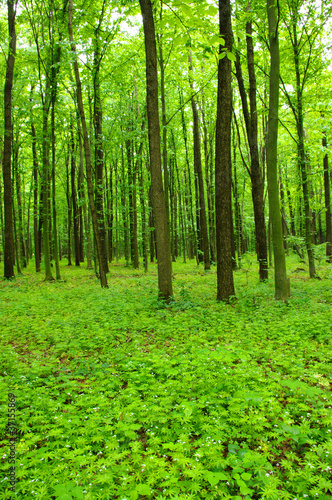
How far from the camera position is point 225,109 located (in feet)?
25.6

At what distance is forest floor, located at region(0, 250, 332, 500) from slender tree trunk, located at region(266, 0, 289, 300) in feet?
5.36

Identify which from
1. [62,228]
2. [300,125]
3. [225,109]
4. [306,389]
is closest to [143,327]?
[306,389]

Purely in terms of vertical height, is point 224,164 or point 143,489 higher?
point 224,164

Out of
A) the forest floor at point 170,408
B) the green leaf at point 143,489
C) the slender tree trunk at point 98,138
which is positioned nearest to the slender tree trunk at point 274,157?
the forest floor at point 170,408

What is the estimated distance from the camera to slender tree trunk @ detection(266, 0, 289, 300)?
7488 mm

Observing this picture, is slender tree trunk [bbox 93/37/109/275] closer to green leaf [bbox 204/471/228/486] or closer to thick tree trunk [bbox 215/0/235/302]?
thick tree trunk [bbox 215/0/235/302]

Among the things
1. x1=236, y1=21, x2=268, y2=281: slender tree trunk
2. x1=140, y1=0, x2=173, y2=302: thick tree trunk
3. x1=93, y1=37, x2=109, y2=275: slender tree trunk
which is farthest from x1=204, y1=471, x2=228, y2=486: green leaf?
x1=93, y1=37, x2=109, y2=275: slender tree trunk

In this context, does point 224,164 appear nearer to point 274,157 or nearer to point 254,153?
point 274,157

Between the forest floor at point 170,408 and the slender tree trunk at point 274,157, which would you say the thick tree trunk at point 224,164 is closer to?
the slender tree trunk at point 274,157

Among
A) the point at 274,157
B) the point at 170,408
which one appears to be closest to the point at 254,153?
the point at 274,157

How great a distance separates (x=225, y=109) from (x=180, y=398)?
24.6 feet

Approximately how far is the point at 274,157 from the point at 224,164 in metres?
1.45

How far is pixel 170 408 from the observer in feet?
10.6

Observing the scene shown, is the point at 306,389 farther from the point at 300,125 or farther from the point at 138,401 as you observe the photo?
the point at 300,125
